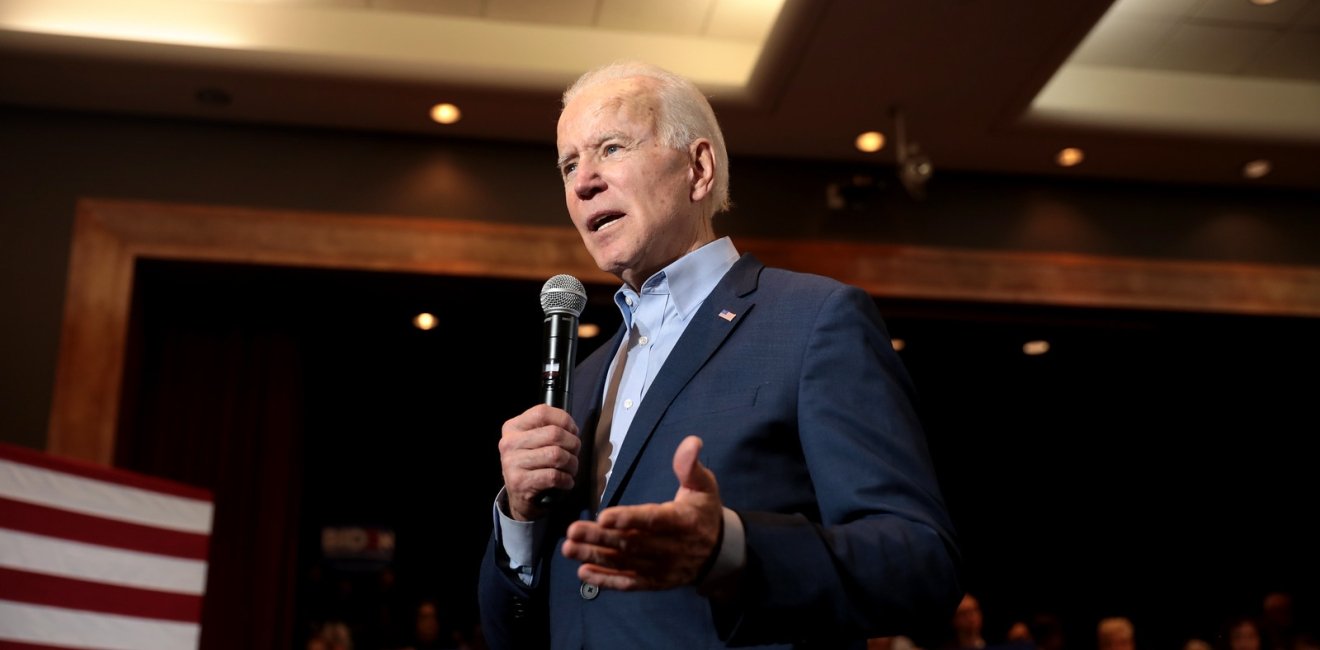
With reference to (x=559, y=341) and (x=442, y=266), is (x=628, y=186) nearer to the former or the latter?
(x=559, y=341)

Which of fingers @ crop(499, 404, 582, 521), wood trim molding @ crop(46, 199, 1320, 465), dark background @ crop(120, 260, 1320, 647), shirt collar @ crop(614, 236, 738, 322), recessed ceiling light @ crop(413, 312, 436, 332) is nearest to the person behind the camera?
fingers @ crop(499, 404, 582, 521)

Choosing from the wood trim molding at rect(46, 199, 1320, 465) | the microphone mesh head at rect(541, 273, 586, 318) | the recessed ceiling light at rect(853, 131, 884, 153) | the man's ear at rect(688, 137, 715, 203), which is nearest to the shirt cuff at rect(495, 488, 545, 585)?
the microphone mesh head at rect(541, 273, 586, 318)

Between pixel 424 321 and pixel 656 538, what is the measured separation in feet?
17.9

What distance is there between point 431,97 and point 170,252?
4.28 feet

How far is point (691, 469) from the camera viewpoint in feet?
3.10


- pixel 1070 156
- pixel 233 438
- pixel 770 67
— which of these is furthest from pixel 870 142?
pixel 233 438

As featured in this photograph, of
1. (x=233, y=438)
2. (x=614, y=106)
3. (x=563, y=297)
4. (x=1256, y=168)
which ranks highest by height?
(x=1256, y=168)

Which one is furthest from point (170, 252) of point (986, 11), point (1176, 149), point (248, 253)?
point (1176, 149)

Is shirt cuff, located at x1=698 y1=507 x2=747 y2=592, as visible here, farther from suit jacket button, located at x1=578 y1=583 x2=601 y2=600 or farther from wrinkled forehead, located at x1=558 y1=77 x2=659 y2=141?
wrinkled forehead, located at x1=558 y1=77 x2=659 y2=141

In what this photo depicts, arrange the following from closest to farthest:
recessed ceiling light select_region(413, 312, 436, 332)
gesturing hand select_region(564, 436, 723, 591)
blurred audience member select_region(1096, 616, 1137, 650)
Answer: gesturing hand select_region(564, 436, 723, 591)
blurred audience member select_region(1096, 616, 1137, 650)
recessed ceiling light select_region(413, 312, 436, 332)

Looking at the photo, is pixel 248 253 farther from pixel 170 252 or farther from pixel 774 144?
pixel 774 144

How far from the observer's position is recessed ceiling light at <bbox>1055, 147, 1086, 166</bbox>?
5530 mm

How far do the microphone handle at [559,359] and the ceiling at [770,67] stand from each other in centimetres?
324

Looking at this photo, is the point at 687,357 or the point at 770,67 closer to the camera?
the point at 687,357
